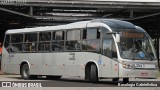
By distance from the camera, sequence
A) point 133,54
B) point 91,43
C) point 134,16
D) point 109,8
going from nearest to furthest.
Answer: point 133,54 < point 91,43 < point 109,8 < point 134,16

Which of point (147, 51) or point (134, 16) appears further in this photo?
point (134, 16)

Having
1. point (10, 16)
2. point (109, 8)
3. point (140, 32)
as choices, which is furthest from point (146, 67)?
point (10, 16)

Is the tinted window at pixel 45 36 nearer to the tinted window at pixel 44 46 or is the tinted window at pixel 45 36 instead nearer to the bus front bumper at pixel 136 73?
the tinted window at pixel 44 46

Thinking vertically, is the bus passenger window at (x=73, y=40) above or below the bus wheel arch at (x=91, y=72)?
above

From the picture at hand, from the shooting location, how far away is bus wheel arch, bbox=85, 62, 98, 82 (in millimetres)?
19016

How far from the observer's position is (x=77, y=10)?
38281 mm

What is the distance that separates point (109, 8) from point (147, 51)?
57.8 ft

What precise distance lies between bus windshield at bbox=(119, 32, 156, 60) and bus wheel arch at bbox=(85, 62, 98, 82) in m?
1.57

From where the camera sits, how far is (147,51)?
18.5 meters

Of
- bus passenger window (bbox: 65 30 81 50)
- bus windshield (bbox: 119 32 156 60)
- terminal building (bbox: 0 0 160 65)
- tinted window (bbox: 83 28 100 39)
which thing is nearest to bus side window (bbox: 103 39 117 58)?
bus windshield (bbox: 119 32 156 60)

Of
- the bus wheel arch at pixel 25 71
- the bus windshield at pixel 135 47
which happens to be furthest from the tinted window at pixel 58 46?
the bus windshield at pixel 135 47

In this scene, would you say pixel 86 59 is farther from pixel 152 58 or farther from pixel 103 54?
pixel 152 58

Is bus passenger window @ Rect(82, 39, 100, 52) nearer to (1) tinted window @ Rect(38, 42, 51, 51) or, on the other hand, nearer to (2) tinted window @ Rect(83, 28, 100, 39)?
(2) tinted window @ Rect(83, 28, 100, 39)

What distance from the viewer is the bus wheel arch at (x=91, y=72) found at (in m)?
19.0
